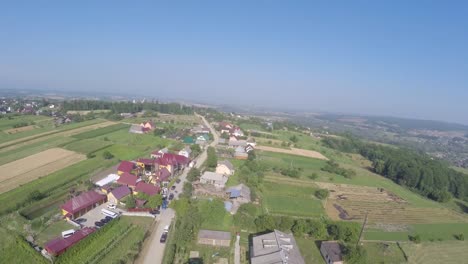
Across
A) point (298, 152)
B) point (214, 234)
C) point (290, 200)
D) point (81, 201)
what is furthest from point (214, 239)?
point (298, 152)

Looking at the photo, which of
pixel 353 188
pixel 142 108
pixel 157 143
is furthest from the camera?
pixel 142 108

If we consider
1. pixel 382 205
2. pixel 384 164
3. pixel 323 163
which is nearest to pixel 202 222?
pixel 382 205

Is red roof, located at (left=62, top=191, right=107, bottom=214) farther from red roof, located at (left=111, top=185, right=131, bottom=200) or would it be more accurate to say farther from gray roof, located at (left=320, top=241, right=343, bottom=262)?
gray roof, located at (left=320, top=241, right=343, bottom=262)

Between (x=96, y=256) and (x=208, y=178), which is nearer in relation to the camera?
(x=96, y=256)

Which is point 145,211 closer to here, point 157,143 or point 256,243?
point 256,243

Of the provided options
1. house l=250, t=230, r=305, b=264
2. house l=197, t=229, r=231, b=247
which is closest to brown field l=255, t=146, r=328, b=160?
house l=250, t=230, r=305, b=264

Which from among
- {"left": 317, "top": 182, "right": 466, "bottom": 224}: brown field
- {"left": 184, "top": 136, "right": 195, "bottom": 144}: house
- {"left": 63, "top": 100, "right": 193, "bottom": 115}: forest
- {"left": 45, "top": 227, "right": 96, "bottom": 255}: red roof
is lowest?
{"left": 317, "top": 182, "right": 466, "bottom": 224}: brown field

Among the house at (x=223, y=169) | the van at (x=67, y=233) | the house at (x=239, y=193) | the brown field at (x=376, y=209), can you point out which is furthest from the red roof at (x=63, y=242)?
the brown field at (x=376, y=209)
